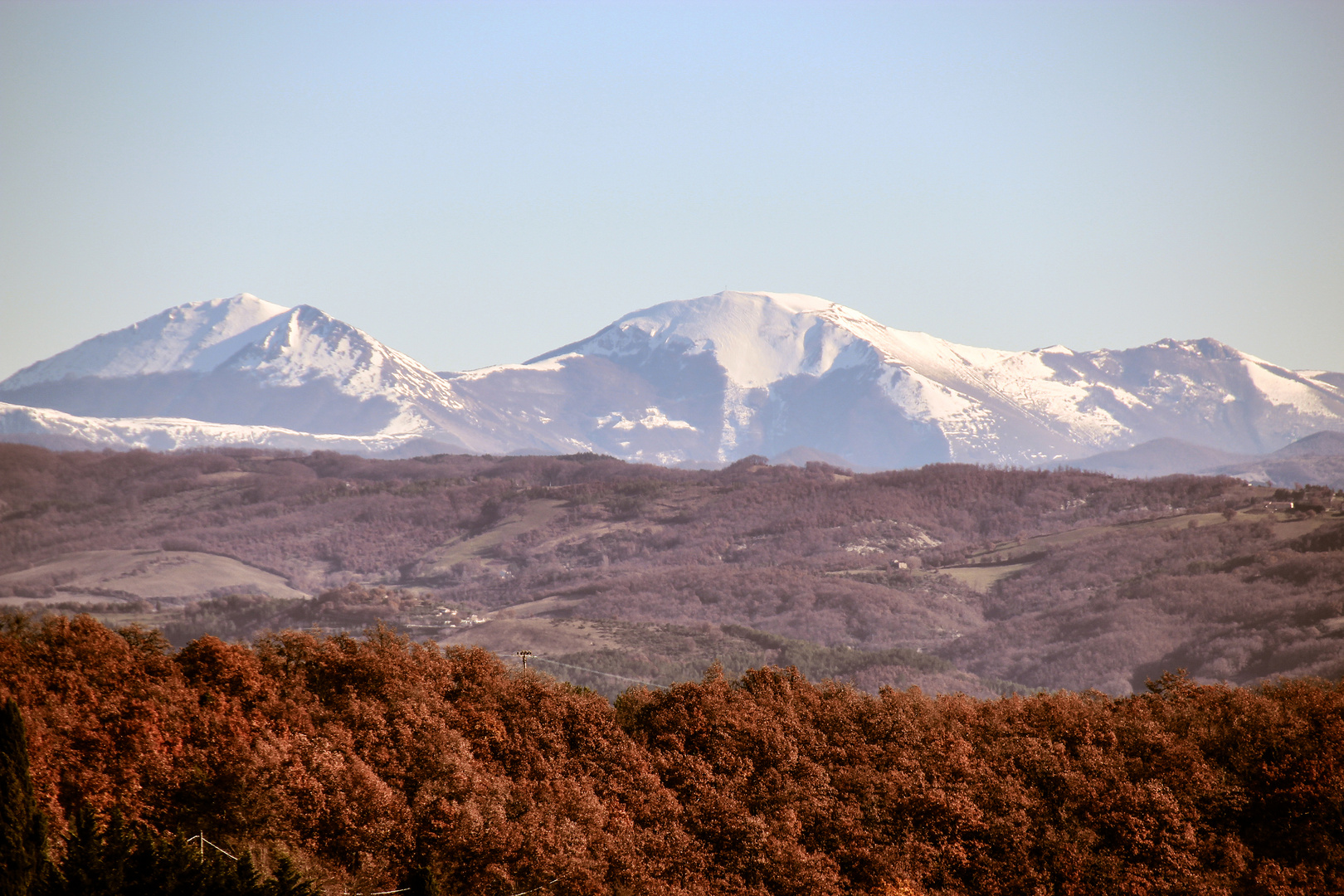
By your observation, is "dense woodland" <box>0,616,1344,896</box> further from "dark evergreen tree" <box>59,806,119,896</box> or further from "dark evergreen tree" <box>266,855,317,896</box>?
"dark evergreen tree" <box>59,806,119,896</box>

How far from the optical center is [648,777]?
42.6 meters

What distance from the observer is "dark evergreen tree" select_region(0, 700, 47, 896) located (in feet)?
93.5

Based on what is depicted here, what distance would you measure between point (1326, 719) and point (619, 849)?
23037 millimetres

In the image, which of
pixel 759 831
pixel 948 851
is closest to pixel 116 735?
pixel 759 831

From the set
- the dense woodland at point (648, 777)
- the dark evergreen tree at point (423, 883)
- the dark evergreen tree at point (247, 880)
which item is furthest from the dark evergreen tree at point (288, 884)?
the dense woodland at point (648, 777)

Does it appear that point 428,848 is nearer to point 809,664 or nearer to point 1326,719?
point 1326,719

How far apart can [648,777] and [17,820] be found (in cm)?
1892

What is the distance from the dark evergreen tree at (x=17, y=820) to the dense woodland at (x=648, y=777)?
424 cm

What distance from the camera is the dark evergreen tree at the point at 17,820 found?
1121 inches

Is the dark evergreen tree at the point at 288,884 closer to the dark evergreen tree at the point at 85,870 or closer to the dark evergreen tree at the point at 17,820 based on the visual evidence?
the dark evergreen tree at the point at 85,870

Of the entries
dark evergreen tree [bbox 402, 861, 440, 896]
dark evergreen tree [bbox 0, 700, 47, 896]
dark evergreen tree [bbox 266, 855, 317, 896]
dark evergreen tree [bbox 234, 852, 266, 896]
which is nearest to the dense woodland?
dark evergreen tree [bbox 402, 861, 440, 896]

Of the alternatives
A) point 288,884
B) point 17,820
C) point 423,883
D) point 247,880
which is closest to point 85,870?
point 17,820

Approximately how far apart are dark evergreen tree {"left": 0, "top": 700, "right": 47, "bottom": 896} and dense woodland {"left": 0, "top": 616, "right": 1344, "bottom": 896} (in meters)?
4.24

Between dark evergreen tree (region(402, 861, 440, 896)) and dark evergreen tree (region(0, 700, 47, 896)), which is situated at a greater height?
dark evergreen tree (region(0, 700, 47, 896))
